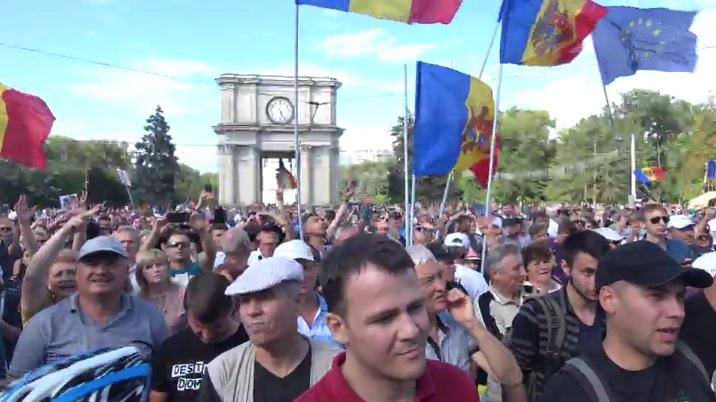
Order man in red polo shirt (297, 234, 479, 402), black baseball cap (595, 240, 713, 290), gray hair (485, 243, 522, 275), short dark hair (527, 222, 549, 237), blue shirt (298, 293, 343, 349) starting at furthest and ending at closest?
1. short dark hair (527, 222, 549, 237)
2. gray hair (485, 243, 522, 275)
3. blue shirt (298, 293, 343, 349)
4. black baseball cap (595, 240, 713, 290)
5. man in red polo shirt (297, 234, 479, 402)

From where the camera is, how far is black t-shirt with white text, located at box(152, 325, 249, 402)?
11.8 feet

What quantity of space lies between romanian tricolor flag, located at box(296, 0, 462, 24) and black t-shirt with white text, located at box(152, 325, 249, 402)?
5.12 meters

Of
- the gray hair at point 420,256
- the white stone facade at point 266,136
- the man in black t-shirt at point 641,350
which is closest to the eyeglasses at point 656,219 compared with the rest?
the gray hair at point 420,256

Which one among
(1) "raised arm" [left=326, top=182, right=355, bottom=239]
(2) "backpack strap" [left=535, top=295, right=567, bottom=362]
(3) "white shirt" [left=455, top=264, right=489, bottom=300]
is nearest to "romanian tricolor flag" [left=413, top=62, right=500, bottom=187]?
(1) "raised arm" [left=326, top=182, right=355, bottom=239]

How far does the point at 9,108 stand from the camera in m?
8.50

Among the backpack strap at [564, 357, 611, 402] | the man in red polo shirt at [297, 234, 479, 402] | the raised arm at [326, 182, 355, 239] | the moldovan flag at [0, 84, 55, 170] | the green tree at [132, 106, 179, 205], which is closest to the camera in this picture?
the man in red polo shirt at [297, 234, 479, 402]

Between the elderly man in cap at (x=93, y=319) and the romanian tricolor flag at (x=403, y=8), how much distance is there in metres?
4.65

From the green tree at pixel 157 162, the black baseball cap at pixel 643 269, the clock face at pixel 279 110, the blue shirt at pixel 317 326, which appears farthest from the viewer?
the green tree at pixel 157 162

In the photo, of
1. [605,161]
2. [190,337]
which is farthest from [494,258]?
[605,161]

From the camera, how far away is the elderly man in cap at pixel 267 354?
10.2 feet

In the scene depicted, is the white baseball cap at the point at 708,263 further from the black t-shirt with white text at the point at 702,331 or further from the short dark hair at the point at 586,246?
the black t-shirt with white text at the point at 702,331

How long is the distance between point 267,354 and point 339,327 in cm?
114

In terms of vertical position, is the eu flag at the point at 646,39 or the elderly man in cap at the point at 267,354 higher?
the eu flag at the point at 646,39

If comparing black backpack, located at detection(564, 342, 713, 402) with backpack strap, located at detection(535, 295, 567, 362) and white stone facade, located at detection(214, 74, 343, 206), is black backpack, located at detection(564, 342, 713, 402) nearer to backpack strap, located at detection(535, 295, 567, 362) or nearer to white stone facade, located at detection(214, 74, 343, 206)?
backpack strap, located at detection(535, 295, 567, 362)
